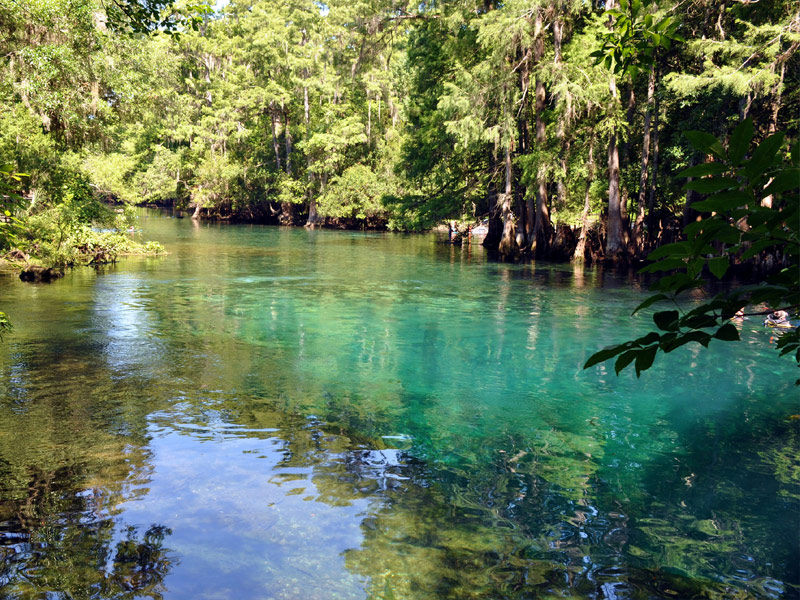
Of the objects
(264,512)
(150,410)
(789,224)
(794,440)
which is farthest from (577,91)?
(789,224)


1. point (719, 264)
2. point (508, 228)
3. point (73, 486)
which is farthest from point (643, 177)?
point (719, 264)

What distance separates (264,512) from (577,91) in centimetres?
2434

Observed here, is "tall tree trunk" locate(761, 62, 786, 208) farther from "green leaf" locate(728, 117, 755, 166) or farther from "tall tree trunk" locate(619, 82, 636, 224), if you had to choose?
"green leaf" locate(728, 117, 755, 166)

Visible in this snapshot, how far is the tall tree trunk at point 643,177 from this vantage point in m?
27.6

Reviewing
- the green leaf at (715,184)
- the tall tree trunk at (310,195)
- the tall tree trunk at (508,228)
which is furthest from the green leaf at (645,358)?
the tall tree trunk at (310,195)

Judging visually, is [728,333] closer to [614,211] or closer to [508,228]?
[614,211]

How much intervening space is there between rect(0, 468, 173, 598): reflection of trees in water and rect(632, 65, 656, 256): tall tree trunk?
25709 millimetres

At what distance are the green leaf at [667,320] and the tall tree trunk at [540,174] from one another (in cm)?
2847

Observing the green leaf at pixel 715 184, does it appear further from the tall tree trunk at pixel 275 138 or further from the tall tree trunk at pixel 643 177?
the tall tree trunk at pixel 275 138

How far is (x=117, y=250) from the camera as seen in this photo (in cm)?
2686

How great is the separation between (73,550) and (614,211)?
27.3 metres

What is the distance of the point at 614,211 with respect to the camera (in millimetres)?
29594

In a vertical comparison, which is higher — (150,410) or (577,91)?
(577,91)

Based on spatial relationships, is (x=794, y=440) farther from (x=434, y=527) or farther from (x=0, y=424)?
(x=0, y=424)
